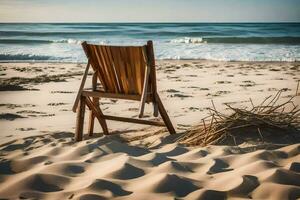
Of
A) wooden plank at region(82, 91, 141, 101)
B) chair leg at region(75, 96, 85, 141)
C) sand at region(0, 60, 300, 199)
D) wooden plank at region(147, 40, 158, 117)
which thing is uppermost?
wooden plank at region(147, 40, 158, 117)

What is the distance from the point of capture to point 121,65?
352 centimetres

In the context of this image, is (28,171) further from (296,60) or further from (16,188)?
(296,60)

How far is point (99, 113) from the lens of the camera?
3832 millimetres

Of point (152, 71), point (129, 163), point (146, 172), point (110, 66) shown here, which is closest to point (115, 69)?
point (110, 66)

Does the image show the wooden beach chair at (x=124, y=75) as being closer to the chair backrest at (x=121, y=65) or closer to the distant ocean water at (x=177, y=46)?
the chair backrest at (x=121, y=65)

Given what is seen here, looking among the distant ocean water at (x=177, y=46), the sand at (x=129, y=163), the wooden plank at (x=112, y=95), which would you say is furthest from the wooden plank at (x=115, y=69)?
the distant ocean water at (x=177, y=46)

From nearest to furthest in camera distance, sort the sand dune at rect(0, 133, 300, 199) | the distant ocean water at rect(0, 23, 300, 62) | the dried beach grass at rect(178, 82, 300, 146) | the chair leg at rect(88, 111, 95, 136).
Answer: the sand dune at rect(0, 133, 300, 199), the dried beach grass at rect(178, 82, 300, 146), the chair leg at rect(88, 111, 95, 136), the distant ocean water at rect(0, 23, 300, 62)

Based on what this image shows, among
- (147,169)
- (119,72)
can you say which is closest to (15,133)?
(119,72)

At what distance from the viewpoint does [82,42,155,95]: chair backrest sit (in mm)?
3402

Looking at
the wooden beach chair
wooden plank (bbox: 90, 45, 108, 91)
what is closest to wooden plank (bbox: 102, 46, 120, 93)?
the wooden beach chair

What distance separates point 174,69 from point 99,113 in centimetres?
655

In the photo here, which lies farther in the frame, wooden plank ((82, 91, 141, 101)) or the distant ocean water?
the distant ocean water

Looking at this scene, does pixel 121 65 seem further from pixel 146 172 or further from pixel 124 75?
pixel 146 172

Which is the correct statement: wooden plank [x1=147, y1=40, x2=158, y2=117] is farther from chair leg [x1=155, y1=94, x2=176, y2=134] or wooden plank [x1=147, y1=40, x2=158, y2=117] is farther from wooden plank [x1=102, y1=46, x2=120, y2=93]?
wooden plank [x1=102, y1=46, x2=120, y2=93]
